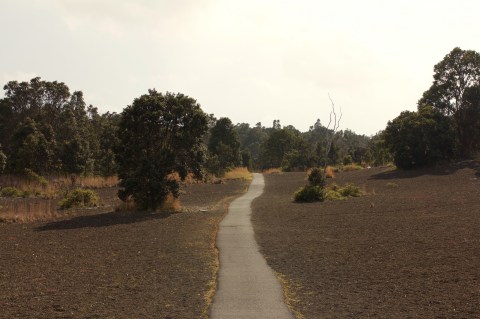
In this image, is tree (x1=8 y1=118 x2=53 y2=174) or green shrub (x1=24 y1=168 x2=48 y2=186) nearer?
green shrub (x1=24 y1=168 x2=48 y2=186)

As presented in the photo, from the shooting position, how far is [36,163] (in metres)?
→ 43.7

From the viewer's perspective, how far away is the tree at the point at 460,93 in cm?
5381

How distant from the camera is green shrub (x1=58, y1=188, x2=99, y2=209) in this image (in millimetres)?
26078

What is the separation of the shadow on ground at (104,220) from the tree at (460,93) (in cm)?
4422

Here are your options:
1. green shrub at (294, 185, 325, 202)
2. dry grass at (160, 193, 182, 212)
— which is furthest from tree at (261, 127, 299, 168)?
dry grass at (160, 193, 182, 212)

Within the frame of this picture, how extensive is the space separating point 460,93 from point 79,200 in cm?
4679

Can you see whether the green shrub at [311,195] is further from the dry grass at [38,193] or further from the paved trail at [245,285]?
the dry grass at [38,193]

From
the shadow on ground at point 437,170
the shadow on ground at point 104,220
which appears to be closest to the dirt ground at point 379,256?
the shadow on ground at point 104,220

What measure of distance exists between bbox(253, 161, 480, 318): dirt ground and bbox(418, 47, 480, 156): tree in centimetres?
3386

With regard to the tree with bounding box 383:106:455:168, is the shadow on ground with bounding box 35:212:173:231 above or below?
below

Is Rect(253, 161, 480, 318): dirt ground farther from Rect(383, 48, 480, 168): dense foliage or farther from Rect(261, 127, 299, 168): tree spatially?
Rect(261, 127, 299, 168): tree

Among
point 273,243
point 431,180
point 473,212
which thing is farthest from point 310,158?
point 273,243

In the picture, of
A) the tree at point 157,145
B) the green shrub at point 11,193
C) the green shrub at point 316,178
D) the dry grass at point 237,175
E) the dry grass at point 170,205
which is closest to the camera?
the tree at point 157,145

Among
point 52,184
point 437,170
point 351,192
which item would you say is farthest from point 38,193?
point 437,170
